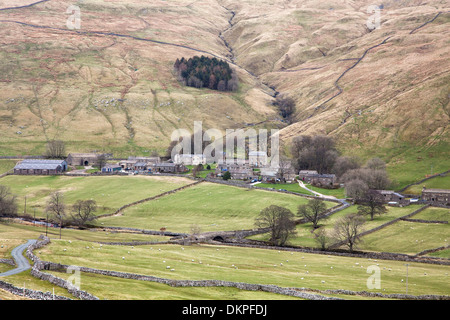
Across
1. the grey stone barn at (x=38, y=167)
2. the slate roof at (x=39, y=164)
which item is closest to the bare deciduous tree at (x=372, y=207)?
the grey stone barn at (x=38, y=167)

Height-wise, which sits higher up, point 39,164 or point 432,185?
point 39,164

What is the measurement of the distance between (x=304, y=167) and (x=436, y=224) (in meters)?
73.4

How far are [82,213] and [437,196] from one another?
89743mm

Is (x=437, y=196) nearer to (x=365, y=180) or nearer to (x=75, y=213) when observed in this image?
(x=365, y=180)

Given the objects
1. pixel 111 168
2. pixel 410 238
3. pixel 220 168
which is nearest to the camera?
pixel 410 238

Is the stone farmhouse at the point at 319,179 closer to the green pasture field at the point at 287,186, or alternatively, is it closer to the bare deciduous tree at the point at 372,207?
the green pasture field at the point at 287,186

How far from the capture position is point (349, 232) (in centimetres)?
9138

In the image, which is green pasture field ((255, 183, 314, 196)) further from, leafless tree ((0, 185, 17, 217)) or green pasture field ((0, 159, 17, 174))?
green pasture field ((0, 159, 17, 174))

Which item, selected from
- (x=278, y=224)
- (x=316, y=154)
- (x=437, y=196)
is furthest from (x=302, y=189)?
(x=278, y=224)

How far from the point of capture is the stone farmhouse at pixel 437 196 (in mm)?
119688

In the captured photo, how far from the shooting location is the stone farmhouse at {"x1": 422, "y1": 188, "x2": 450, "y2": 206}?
120 m

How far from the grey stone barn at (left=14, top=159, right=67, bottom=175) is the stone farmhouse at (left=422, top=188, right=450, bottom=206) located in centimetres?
11328

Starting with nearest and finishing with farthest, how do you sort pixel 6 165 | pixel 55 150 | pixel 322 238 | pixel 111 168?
pixel 322 238 → pixel 6 165 → pixel 111 168 → pixel 55 150

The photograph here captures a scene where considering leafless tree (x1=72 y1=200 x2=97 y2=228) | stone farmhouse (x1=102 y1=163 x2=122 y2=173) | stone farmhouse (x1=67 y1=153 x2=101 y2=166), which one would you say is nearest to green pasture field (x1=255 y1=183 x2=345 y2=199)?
leafless tree (x1=72 y1=200 x2=97 y2=228)
